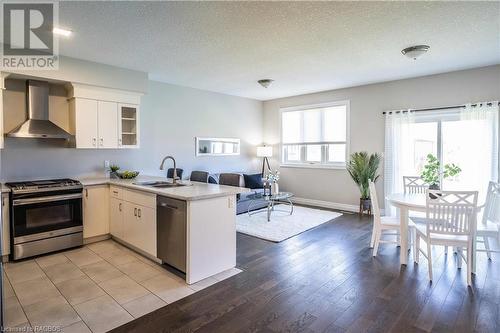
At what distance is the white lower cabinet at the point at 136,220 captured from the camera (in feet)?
11.0

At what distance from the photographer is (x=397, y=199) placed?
349 centimetres

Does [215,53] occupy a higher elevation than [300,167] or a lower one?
higher

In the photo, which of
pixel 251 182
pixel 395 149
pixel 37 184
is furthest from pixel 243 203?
pixel 37 184

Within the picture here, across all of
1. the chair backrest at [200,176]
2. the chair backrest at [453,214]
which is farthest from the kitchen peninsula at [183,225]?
the chair backrest at [453,214]

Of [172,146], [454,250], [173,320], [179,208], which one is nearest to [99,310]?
[173,320]

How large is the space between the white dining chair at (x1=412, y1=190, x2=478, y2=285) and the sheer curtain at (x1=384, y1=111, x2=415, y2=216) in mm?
Result: 2579

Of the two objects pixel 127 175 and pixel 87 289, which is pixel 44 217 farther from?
pixel 87 289

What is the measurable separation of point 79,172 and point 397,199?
4.63 m

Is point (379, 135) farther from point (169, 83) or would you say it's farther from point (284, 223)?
point (169, 83)

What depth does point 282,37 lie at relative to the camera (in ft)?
10.9

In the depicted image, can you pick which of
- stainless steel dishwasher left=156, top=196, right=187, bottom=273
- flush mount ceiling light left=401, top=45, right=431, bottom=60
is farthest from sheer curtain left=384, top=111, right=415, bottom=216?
stainless steel dishwasher left=156, top=196, right=187, bottom=273

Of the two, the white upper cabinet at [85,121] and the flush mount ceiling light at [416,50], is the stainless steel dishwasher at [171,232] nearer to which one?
the white upper cabinet at [85,121]

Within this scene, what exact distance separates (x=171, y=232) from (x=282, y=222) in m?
2.58

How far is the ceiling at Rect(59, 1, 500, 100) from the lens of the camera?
2672 mm
